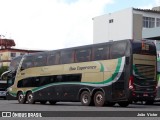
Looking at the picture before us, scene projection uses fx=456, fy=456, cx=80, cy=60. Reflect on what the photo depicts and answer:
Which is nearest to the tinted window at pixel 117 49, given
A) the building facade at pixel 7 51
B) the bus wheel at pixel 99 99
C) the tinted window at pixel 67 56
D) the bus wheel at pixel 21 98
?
the bus wheel at pixel 99 99

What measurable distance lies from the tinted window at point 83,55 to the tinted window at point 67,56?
523mm

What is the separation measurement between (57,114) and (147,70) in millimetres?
9140

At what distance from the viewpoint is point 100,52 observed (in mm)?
25594

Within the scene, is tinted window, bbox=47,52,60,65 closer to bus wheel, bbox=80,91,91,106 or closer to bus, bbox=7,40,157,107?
bus, bbox=7,40,157,107

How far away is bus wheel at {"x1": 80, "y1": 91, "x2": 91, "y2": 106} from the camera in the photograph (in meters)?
25.9

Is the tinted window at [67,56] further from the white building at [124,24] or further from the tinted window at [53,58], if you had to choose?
the white building at [124,24]

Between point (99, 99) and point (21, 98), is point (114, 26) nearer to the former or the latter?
point (21, 98)

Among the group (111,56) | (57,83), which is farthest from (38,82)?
(111,56)

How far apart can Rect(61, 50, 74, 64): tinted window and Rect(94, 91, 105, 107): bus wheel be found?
9.61 feet

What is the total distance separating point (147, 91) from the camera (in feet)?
81.4

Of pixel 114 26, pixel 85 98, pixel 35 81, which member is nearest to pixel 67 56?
pixel 85 98

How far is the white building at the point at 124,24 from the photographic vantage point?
66312 millimetres

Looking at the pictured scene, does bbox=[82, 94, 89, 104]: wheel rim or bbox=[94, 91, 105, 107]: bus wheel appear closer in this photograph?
bbox=[94, 91, 105, 107]: bus wheel

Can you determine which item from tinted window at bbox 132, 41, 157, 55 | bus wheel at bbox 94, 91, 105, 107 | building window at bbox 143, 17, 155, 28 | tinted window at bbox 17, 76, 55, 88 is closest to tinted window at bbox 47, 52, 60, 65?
tinted window at bbox 17, 76, 55, 88
